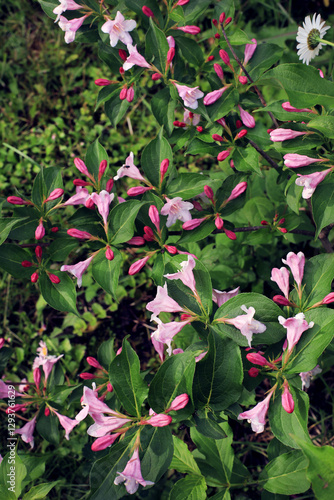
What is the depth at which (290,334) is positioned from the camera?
1268 mm

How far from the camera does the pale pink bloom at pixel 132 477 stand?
1.13m

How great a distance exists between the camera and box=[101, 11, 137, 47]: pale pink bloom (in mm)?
1519

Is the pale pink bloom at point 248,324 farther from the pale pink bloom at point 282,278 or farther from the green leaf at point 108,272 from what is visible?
the green leaf at point 108,272

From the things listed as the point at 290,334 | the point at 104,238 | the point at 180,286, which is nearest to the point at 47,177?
the point at 104,238

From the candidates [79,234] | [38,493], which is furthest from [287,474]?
[79,234]

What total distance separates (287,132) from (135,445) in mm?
1144

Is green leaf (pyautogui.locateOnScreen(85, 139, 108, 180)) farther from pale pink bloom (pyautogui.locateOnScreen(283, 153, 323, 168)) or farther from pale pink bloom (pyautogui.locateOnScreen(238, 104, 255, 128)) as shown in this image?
pale pink bloom (pyautogui.locateOnScreen(283, 153, 323, 168))

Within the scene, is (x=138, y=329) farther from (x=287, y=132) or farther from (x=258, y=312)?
(x=287, y=132)

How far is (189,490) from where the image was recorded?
1491mm

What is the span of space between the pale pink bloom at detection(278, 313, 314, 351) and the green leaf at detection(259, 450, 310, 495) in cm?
48

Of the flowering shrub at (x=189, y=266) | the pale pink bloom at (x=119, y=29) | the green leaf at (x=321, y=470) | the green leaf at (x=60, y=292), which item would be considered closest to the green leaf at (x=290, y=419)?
the flowering shrub at (x=189, y=266)

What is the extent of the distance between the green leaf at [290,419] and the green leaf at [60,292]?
2.65ft

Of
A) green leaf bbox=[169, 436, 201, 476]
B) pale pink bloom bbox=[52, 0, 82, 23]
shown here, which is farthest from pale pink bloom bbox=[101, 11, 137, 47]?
green leaf bbox=[169, 436, 201, 476]

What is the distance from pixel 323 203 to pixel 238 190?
34 centimetres
